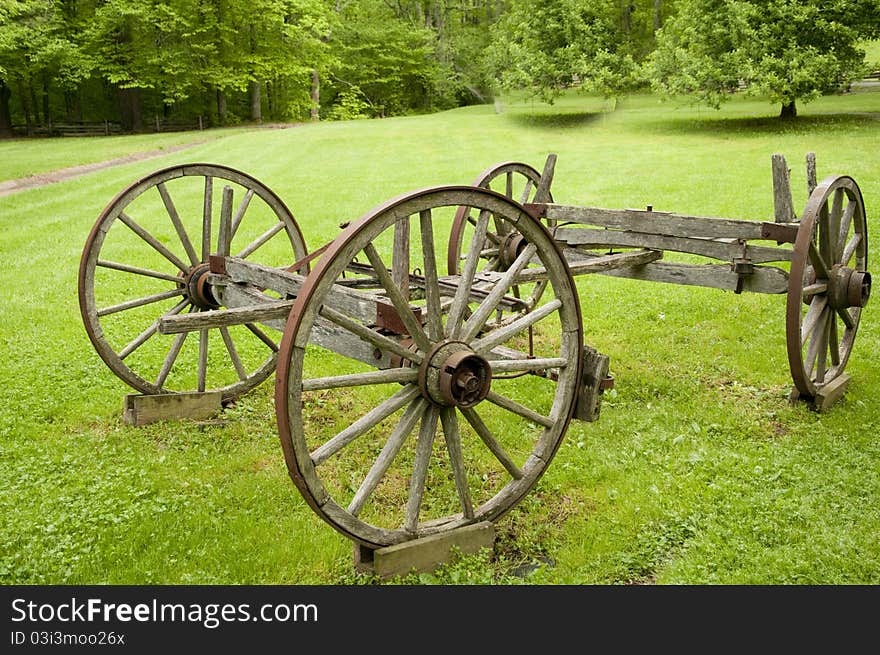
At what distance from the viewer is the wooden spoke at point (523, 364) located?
14.5 ft

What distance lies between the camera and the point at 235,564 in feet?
14.4

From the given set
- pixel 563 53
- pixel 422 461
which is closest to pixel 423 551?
pixel 422 461

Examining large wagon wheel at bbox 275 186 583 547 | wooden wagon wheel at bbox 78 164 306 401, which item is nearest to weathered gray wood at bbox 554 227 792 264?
large wagon wheel at bbox 275 186 583 547

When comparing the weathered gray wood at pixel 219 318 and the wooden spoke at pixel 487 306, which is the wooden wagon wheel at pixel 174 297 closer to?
the weathered gray wood at pixel 219 318

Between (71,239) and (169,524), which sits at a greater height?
(71,239)

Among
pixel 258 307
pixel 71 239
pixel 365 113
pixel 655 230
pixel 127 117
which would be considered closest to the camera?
pixel 258 307

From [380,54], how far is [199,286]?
43.5 metres

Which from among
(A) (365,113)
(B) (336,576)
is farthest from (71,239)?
(A) (365,113)

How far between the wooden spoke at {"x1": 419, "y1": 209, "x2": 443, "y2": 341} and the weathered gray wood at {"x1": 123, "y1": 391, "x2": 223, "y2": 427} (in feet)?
9.52

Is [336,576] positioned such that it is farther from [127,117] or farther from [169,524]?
[127,117]

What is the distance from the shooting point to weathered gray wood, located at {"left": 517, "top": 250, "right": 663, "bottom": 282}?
5387mm

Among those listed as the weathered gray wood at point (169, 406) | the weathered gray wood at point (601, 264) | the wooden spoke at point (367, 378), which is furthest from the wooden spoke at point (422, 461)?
the weathered gray wood at point (169, 406)

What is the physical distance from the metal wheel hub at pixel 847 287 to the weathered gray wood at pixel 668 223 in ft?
2.43

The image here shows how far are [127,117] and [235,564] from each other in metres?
40.9
